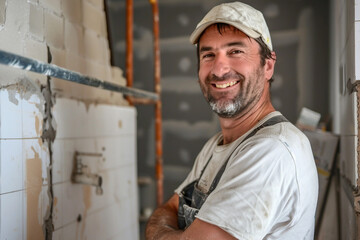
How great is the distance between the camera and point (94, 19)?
2.06 meters

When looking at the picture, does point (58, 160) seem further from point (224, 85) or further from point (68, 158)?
point (224, 85)

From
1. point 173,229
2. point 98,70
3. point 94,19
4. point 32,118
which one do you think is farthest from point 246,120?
point 94,19

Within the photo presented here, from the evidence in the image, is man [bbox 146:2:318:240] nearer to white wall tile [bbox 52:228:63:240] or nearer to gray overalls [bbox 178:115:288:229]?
gray overalls [bbox 178:115:288:229]

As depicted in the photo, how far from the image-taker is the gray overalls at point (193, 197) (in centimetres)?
112

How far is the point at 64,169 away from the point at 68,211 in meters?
0.22

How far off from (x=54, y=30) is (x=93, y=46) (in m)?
0.41

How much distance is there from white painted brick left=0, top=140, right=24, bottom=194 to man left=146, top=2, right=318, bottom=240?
580mm

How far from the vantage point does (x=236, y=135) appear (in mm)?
1300

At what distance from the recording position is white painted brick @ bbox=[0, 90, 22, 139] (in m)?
1.26

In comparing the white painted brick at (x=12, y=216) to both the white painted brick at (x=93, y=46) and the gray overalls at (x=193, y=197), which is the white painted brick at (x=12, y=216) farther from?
the white painted brick at (x=93, y=46)

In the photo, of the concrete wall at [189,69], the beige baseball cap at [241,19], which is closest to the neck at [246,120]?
the beige baseball cap at [241,19]

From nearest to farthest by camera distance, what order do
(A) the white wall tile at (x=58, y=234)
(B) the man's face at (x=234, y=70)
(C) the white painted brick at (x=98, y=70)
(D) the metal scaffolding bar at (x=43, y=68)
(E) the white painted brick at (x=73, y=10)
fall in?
1. (D) the metal scaffolding bar at (x=43, y=68)
2. (B) the man's face at (x=234, y=70)
3. (A) the white wall tile at (x=58, y=234)
4. (E) the white painted brick at (x=73, y=10)
5. (C) the white painted brick at (x=98, y=70)

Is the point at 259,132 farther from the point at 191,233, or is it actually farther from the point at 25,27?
the point at 25,27

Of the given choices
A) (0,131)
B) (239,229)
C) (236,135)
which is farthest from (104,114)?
(239,229)
